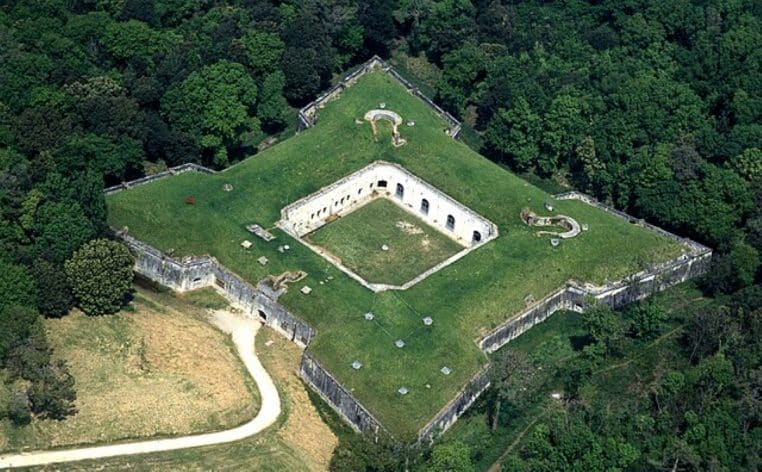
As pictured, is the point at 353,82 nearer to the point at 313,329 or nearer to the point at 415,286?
the point at 415,286

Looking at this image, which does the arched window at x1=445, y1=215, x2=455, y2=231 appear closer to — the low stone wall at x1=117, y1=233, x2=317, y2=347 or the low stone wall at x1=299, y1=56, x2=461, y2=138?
the low stone wall at x1=299, y1=56, x2=461, y2=138

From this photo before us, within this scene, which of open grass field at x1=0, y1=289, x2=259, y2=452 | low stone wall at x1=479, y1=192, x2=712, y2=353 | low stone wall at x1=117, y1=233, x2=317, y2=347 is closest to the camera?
open grass field at x1=0, y1=289, x2=259, y2=452

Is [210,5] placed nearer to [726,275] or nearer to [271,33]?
[271,33]

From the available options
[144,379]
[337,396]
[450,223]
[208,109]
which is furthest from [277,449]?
[208,109]

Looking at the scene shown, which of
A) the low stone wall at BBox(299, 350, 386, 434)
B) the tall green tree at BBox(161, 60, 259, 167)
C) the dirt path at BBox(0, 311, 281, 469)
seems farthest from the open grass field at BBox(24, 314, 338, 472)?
the tall green tree at BBox(161, 60, 259, 167)

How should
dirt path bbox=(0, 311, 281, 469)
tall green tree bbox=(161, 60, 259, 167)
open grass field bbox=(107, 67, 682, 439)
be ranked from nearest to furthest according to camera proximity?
dirt path bbox=(0, 311, 281, 469) → open grass field bbox=(107, 67, 682, 439) → tall green tree bbox=(161, 60, 259, 167)

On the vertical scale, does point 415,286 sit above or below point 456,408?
above
